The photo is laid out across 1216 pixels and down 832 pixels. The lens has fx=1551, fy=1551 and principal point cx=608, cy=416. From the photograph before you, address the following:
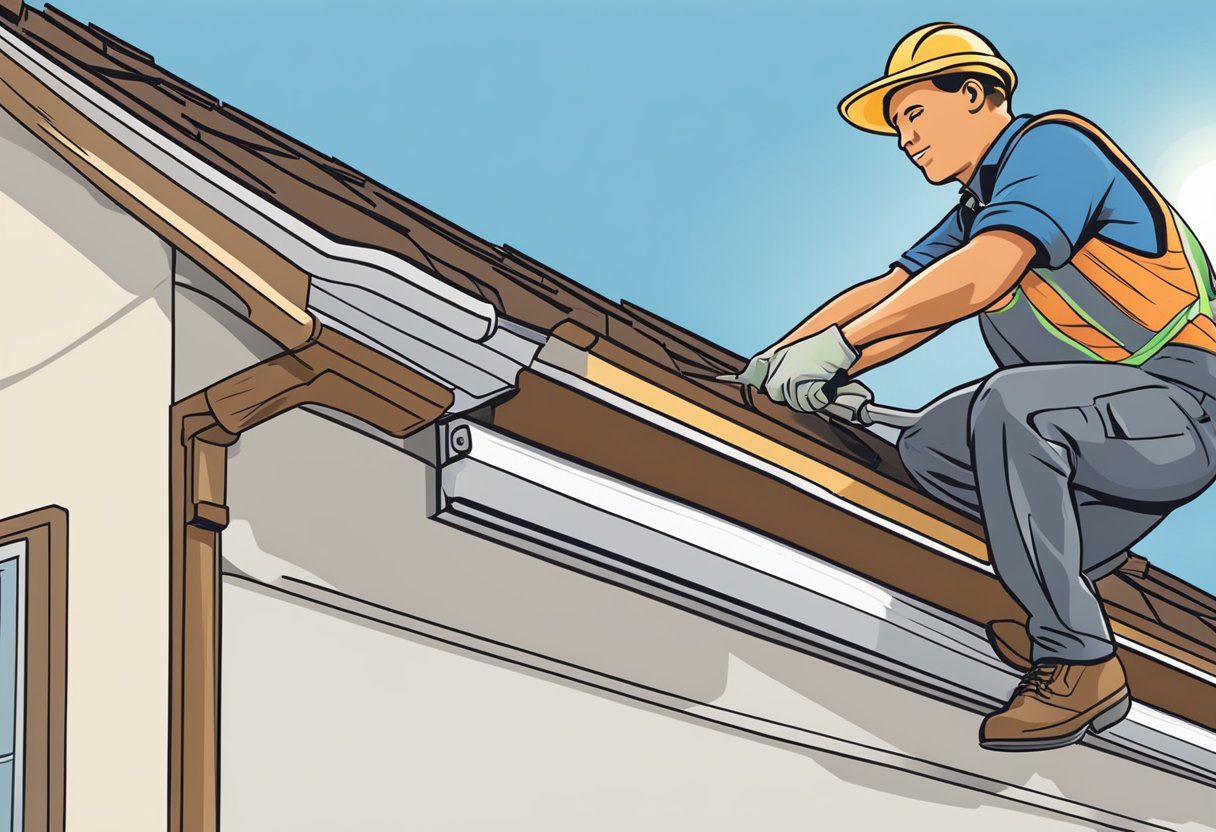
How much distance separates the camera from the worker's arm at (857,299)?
610 centimetres

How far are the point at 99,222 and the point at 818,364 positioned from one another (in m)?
2.22

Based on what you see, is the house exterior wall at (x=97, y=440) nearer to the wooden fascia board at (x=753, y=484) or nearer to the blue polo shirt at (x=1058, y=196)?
the wooden fascia board at (x=753, y=484)

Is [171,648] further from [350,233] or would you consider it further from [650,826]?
[650,826]

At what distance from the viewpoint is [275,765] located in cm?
371

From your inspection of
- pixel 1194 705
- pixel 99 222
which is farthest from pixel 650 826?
pixel 1194 705

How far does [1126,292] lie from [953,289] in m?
0.74

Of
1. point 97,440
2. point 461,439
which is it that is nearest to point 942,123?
point 461,439

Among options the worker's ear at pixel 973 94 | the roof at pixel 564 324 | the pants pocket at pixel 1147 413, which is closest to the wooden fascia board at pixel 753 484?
the roof at pixel 564 324

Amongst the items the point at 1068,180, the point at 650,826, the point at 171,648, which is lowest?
the point at 650,826

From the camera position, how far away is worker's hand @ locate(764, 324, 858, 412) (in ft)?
16.2

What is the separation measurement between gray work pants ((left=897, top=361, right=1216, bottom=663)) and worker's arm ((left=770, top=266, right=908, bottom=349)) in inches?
33.3

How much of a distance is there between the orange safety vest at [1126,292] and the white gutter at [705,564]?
1107mm

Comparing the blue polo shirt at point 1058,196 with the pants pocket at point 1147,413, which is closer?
the blue polo shirt at point 1058,196

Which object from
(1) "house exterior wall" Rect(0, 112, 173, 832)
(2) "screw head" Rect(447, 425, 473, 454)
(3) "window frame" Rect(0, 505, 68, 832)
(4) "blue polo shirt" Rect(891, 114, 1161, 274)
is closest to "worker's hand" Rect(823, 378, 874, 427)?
(4) "blue polo shirt" Rect(891, 114, 1161, 274)
